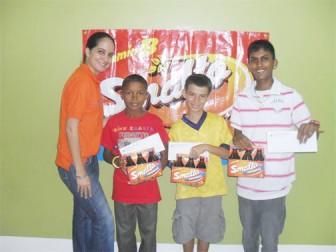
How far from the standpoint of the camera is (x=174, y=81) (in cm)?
229

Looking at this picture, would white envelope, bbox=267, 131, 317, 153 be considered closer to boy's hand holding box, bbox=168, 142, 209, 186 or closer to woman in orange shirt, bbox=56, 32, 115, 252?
boy's hand holding box, bbox=168, 142, 209, 186

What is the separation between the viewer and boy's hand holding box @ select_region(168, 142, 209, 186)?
1.88m

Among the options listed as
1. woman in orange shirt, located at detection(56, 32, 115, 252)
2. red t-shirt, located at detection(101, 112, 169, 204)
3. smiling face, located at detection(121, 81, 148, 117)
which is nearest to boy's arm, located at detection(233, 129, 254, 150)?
red t-shirt, located at detection(101, 112, 169, 204)

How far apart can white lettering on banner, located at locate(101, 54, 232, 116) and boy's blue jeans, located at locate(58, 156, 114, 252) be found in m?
0.57

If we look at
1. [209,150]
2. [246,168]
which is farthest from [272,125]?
[209,150]

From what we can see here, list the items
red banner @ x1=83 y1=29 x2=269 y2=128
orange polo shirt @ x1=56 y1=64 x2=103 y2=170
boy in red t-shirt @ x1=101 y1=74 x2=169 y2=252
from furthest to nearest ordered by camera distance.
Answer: red banner @ x1=83 y1=29 x2=269 y2=128 < boy in red t-shirt @ x1=101 y1=74 x2=169 y2=252 < orange polo shirt @ x1=56 y1=64 x2=103 y2=170

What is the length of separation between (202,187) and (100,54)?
1.07 metres

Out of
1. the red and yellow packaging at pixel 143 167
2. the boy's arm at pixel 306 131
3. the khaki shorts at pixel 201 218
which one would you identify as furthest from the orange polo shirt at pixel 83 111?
the boy's arm at pixel 306 131

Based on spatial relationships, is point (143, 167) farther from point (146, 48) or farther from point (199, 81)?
point (146, 48)

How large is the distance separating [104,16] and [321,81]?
69.2 inches

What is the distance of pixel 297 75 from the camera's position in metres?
2.31

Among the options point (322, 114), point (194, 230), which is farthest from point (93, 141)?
point (322, 114)

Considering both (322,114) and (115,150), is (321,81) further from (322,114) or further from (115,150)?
(115,150)

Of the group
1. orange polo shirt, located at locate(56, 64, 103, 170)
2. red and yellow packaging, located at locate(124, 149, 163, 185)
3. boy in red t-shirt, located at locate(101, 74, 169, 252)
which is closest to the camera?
orange polo shirt, located at locate(56, 64, 103, 170)
